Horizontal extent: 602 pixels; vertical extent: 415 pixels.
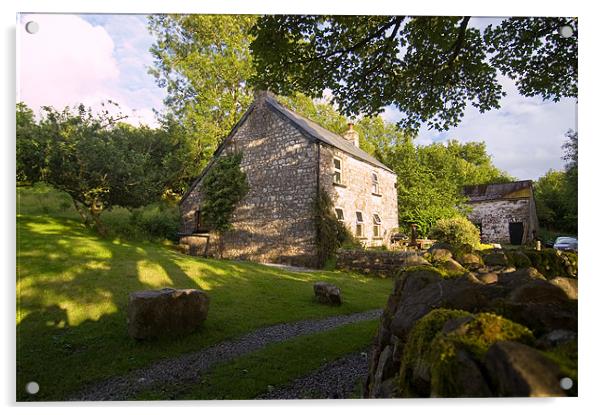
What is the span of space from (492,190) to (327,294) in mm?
2811

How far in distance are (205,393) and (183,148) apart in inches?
260

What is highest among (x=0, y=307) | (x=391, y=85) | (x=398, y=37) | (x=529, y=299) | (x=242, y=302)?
(x=398, y=37)

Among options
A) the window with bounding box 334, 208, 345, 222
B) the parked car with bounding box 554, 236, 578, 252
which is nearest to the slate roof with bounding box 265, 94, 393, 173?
the window with bounding box 334, 208, 345, 222

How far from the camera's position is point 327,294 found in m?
5.12

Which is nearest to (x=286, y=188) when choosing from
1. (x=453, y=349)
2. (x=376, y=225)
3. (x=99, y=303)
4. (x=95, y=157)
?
(x=376, y=225)

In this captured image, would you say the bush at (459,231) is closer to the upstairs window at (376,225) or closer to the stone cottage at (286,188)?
the stone cottage at (286,188)

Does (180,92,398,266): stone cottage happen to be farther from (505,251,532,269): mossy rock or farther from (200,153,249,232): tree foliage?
(505,251,532,269): mossy rock

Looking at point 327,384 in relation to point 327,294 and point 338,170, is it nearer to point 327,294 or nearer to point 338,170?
point 327,294

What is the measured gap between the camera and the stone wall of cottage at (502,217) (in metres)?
4.55

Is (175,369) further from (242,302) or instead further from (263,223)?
(263,223)
